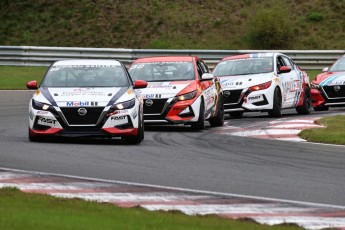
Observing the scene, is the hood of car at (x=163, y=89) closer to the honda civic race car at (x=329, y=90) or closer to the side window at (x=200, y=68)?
the side window at (x=200, y=68)

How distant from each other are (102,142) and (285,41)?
80.1 feet

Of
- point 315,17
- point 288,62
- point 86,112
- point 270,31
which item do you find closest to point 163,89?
point 86,112

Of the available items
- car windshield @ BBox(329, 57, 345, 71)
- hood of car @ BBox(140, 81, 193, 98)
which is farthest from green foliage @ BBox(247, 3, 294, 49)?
hood of car @ BBox(140, 81, 193, 98)

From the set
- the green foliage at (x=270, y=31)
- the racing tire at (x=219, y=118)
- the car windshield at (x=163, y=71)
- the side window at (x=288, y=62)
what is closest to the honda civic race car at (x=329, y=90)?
the side window at (x=288, y=62)

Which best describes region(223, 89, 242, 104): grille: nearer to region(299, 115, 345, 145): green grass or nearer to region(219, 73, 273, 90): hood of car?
region(219, 73, 273, 90): hood of car

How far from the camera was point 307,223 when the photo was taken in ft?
32.2

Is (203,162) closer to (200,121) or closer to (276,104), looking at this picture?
(200,121)

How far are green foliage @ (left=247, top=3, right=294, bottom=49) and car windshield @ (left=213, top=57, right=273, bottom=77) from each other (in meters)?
15.5

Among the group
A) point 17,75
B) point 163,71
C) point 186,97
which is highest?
point 163,71

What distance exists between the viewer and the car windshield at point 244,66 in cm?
2511

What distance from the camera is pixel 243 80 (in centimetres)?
2448

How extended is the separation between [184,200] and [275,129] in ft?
33.3

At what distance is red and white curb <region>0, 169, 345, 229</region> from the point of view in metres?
10.1

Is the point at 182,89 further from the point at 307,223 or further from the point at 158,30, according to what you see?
the point at 158,30
